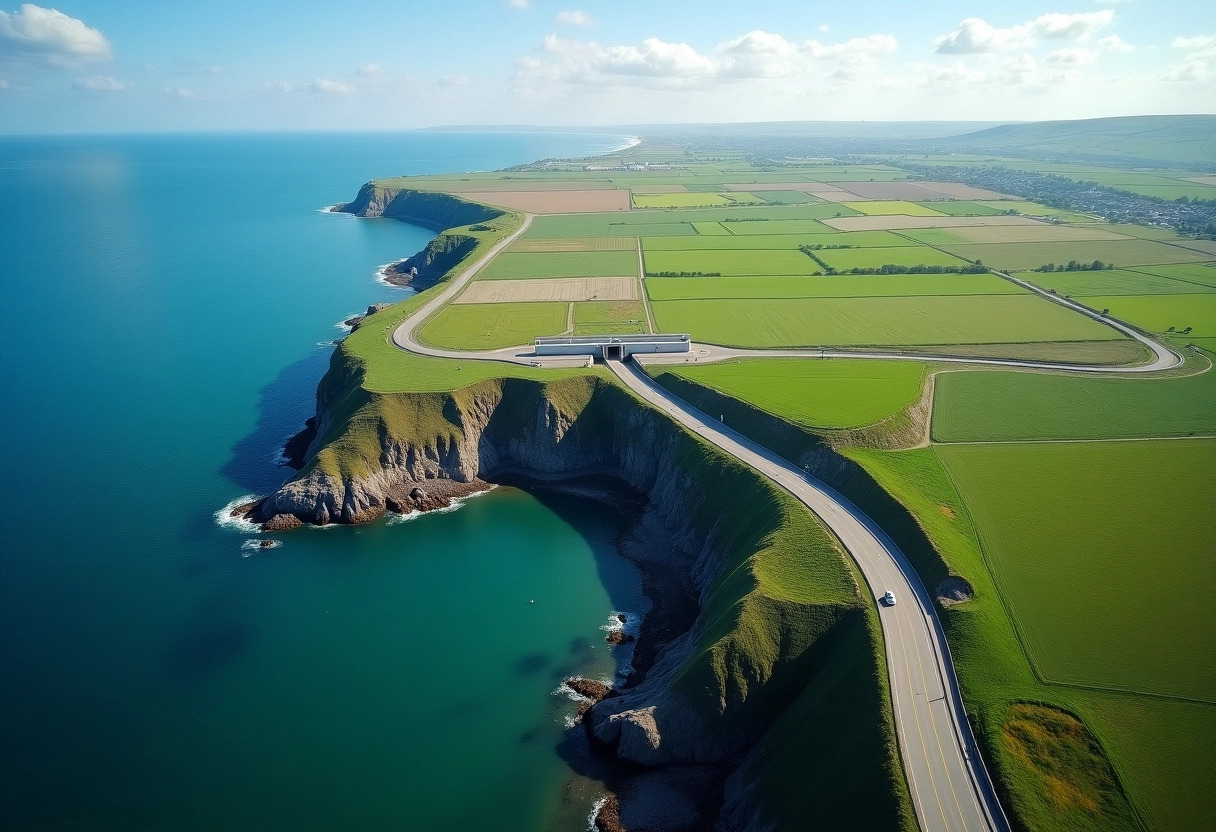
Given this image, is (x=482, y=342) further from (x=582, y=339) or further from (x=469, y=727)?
(x=469, y=727)

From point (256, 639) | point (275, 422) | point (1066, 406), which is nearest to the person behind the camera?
point (256, 639)

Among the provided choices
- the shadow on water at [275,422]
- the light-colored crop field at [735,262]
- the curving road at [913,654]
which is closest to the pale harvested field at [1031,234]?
the light-colored crop field at [735,262]

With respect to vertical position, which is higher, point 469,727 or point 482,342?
point 482,342

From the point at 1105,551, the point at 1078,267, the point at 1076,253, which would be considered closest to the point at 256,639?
the point at 1105,551

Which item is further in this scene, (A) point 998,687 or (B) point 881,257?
(B) point 881,257

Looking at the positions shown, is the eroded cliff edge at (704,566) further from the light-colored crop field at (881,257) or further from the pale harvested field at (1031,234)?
the pale harvested field at (1031,234)

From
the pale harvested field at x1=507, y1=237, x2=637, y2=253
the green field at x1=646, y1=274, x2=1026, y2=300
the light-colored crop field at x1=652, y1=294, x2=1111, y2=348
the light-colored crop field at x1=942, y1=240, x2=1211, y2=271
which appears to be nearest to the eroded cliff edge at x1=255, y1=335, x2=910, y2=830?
the light-colored crop field at x1=652, y1=294, x2=1111, y2=348

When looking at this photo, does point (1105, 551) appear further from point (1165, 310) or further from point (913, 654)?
point (1165, 310)

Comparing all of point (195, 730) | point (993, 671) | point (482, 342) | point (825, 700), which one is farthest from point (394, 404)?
point (993, 671)
